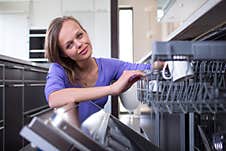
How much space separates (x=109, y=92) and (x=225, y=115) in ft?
1.33

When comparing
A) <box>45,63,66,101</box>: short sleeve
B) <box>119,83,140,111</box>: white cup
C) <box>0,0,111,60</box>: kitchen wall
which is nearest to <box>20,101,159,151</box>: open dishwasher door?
<box>45,63,66,101</box>: short sleeve

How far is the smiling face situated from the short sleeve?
93mm

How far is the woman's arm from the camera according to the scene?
35.0 inches

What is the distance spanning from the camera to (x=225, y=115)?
3.52 feet

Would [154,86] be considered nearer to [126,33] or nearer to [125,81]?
[125,81]

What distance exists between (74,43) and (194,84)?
1.61 feet

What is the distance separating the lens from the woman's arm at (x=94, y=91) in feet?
2.92

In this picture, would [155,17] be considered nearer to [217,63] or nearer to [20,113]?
[20,113]

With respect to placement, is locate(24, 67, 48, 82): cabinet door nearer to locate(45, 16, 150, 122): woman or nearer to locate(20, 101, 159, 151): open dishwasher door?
locate(45, 16, 150, 122): woman

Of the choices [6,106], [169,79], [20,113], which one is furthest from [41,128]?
[20,113]

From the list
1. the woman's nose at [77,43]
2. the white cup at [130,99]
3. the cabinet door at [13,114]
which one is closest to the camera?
the woman's nose at [77,43]

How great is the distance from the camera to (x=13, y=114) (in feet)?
10.2

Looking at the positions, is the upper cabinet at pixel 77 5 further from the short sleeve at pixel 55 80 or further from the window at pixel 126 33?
the short sleeve at pixel 55 80

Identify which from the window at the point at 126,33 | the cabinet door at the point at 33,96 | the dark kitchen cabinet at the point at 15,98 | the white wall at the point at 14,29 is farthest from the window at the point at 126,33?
the dark kitchen cabinet at the point at 15,98
